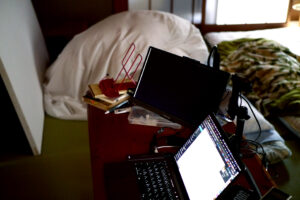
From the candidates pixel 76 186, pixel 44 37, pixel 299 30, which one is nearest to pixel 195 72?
pixel 76 186

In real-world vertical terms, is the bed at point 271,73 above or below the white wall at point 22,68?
below

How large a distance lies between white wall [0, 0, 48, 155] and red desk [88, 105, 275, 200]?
40 centimetres

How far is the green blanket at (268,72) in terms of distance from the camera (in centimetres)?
175

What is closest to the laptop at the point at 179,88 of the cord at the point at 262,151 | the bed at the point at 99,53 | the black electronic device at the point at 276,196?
the cord at the point at 262,151

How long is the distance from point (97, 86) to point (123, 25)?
726mm

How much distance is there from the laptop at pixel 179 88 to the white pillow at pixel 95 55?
584 millimetres

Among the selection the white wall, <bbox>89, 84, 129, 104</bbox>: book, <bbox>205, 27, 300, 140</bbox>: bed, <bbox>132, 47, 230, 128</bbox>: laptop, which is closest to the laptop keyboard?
<bbox>132, 47, 230, 128</bbox>: laptop

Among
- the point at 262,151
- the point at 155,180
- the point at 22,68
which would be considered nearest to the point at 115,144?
the point at 155,180

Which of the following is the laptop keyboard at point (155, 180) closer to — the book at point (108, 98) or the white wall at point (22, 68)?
the book at point (108, 98)

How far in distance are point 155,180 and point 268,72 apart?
135 centimetres

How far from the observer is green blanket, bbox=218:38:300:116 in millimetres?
1755

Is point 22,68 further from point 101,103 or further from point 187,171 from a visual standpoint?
point 187,171

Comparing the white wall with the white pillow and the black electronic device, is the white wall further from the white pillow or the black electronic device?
the black electronic device

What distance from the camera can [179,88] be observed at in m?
1.17
